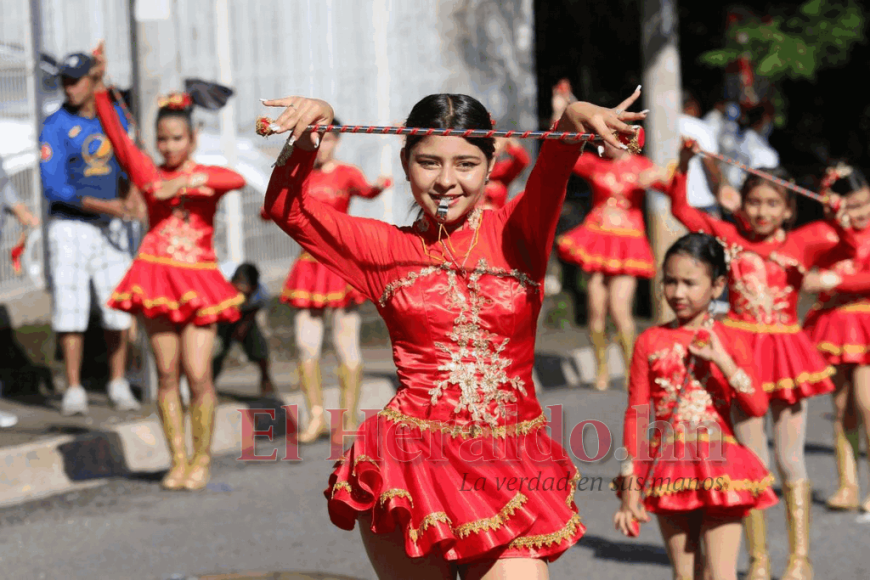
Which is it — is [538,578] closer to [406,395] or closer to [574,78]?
[406,395]

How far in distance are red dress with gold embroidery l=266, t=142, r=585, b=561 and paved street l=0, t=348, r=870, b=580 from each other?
7.64ft

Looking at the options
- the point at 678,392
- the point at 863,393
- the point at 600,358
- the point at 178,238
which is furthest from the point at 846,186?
the point at 600,358

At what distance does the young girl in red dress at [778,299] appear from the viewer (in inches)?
236

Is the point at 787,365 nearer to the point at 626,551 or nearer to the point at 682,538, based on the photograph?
the point at 626,551

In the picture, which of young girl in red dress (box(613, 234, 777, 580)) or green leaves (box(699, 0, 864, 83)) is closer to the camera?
young girl in red dress (box(613, 234, 777, 580))

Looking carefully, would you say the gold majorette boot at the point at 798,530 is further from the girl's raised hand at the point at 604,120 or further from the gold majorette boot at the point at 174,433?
the gold majorette boot at the point at 174,433

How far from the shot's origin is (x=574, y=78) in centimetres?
1531

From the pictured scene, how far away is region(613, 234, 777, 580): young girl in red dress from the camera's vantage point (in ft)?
16.1

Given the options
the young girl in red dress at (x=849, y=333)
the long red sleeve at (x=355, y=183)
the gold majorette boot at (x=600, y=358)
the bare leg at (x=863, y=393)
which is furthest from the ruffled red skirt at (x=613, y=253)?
the bare leg at (x=863, y=393)

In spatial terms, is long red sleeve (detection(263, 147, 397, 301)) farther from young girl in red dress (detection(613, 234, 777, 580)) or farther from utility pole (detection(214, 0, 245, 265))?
utility pole (detection(214, 0, 245, 265))

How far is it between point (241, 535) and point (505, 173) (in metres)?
4.36

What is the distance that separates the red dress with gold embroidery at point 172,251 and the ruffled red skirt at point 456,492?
3667 millimetres

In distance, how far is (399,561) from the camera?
356 centimetres

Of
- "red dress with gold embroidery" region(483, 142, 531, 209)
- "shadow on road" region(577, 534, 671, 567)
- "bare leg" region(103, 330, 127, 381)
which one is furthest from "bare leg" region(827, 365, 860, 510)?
"bare leg" region(103, 330, 127, 381)
